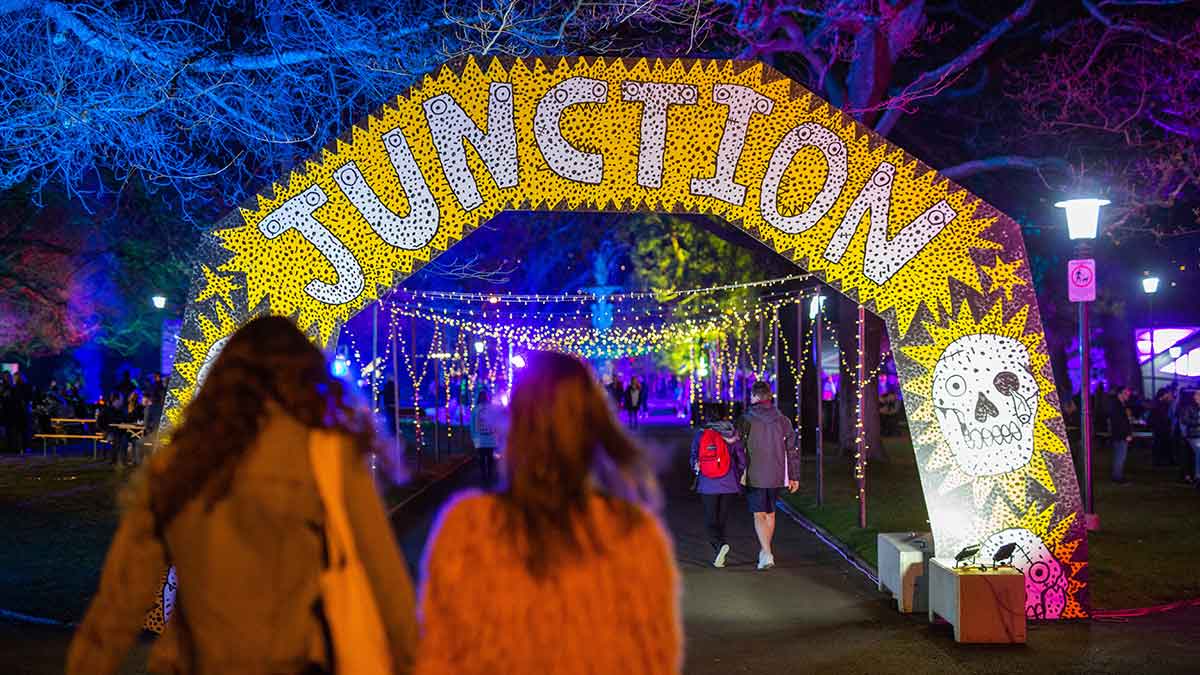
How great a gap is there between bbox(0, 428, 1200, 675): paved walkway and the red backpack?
1.06 meters

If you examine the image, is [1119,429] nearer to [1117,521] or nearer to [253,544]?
[1117,521]

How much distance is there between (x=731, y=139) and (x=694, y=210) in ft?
2.19

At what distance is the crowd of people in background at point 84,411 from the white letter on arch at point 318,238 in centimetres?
1071

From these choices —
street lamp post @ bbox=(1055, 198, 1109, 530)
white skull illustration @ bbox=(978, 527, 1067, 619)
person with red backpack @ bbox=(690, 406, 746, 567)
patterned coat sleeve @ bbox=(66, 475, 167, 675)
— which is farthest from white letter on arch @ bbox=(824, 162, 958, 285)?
patterned coat sleeve @ bbox=(66, 475, 167, 675)

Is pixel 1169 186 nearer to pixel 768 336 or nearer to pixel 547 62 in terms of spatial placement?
pixel 768 336

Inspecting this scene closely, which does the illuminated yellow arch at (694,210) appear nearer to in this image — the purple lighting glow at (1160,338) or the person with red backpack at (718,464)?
the person with red backpack at (718,464)

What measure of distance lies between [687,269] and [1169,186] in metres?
11.7

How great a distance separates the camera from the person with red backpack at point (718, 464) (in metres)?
12.4

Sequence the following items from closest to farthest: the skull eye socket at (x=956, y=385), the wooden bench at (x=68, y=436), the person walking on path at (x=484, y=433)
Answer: the skull eye socket at (x=956, y=385) < the person walking on path at (x=484, y=433) < the wooden bench at (x=68, y=436)

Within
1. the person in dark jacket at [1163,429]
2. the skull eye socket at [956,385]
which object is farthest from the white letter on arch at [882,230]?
the person in dark jacket at [1163,429]

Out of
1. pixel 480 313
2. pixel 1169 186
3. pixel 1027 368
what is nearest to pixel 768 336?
pixel 480 313

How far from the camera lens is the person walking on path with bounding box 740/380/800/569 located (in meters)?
12.2

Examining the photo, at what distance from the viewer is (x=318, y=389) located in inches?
132

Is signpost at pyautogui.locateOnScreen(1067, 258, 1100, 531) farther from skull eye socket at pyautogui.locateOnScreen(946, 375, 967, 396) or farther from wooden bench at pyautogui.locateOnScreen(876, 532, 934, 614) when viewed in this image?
wooden bench at pyautogui.locateOnScreen(876, 532, 934, 614)
